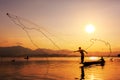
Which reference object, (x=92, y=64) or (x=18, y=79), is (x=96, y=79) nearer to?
(x=18, y=79)

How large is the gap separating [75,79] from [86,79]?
4.46 feet

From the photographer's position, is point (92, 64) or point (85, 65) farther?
point (92, 64)

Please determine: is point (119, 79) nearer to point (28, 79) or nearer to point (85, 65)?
point (28, 79)

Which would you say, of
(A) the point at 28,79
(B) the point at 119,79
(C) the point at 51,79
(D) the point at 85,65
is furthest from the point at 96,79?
(D) the point at 85,65

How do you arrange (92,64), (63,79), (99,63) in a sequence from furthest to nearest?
(99,63) < (92,64) < (63,79)

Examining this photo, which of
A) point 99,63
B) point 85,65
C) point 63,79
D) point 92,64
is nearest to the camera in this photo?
point 63,79

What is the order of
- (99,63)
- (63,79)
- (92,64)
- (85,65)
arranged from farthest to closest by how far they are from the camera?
1. (99,63)
2. (92,64)
3. (85,65)
4. (63,79)

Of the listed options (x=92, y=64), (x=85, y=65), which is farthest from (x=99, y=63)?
(x=85, y=65)

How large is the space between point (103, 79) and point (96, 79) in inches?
38.7

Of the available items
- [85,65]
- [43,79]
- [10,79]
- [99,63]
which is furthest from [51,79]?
[99,63]

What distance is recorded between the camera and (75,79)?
31516mm

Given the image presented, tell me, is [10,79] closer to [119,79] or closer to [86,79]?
[86,79]

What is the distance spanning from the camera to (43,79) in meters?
31.8

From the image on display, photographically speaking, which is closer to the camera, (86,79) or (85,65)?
(86,79)
